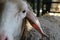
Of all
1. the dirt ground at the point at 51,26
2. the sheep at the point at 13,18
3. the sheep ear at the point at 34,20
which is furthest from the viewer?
the dirt ground at the point at 51,26

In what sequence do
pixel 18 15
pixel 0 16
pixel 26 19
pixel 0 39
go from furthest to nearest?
pixel 26 19 < pixel 18 15 < pixel 0 16 < pixel 0 39

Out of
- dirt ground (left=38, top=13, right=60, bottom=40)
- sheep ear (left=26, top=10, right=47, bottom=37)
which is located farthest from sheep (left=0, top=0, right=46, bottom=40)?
dirt ground (left=38, top=13, right=60, bottom=40)

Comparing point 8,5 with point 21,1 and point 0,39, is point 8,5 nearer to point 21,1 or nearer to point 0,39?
point 21,1

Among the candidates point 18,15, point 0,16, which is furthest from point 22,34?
point 0,16

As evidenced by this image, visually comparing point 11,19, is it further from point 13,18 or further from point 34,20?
point 34,20

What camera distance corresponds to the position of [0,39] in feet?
9.73

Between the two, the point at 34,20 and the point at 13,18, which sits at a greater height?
the point at 13,18

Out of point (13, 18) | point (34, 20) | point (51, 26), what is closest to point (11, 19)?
point (13, 18)

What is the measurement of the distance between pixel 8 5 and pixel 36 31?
3.19 feet

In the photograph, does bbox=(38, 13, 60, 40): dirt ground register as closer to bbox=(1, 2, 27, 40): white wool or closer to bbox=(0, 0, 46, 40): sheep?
bbox=(0, 0, 46, 40): sheep

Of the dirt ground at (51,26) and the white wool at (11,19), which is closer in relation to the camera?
the white wool at (11,19)

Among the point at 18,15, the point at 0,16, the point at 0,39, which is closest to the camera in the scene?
the point at 0,39

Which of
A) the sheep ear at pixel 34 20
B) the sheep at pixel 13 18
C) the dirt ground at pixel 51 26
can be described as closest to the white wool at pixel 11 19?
the sheep at pixel 13 18

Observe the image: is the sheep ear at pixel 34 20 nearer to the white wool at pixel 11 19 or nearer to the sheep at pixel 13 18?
the sheep at pixel 13 18
